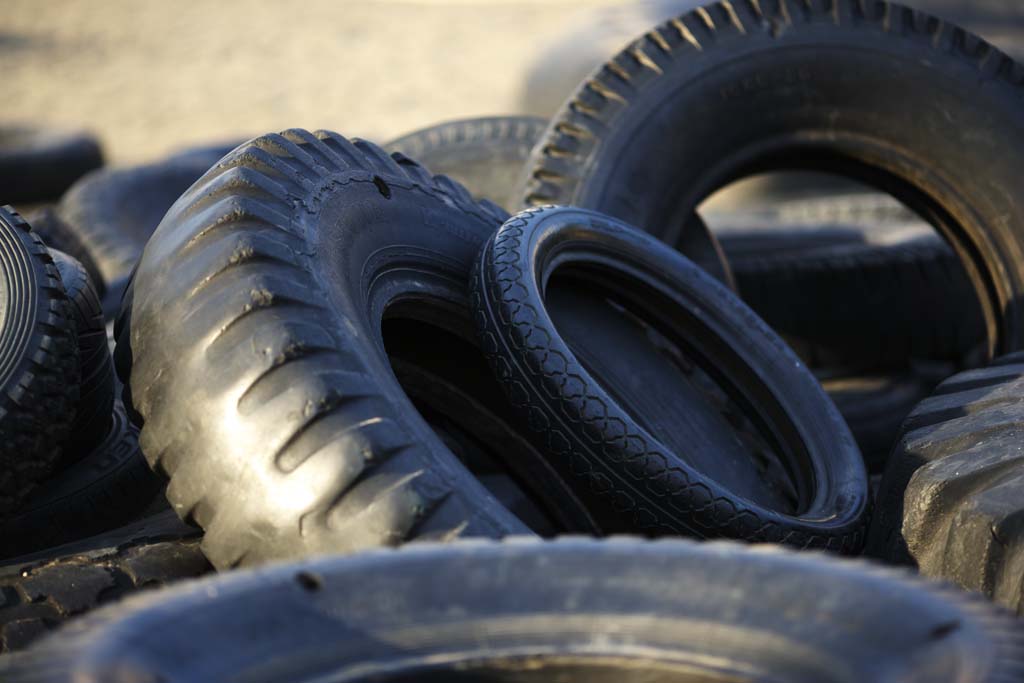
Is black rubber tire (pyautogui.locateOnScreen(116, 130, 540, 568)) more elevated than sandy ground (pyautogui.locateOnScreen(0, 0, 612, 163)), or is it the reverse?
black rubber tire (pyautogui.locateOnScreen(116, 130, 540, 568))

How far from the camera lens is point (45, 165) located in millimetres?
5816

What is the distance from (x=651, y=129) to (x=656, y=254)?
0.60 metres

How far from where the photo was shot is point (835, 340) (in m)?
3.78

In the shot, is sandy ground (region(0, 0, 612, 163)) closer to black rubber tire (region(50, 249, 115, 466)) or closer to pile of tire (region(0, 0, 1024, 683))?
pile of tire (region(0, 0, 1024, 683))

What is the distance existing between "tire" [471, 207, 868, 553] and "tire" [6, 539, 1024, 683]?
754 mm

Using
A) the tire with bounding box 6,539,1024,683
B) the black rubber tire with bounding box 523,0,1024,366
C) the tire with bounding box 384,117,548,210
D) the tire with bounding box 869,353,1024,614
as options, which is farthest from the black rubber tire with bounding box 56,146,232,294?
the tire with bounding box 6,539,1024,683

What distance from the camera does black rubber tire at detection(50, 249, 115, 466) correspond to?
224cm

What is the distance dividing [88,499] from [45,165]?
3.83m

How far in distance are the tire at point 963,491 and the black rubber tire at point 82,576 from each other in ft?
3.44

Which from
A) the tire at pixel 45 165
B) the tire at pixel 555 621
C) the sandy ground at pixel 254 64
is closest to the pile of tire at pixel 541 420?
the tire at pixel 555 621

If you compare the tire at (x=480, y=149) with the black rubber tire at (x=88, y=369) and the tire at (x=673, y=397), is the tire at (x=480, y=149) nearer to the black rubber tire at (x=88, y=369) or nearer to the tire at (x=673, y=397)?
the tire at (x=673, y=397)

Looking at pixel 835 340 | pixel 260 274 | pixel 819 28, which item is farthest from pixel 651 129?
pixel 260 274

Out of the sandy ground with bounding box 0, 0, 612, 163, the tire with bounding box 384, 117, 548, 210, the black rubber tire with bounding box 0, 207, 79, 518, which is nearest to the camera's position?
the black rubber tire with bounding box 0, 207, 79, 518

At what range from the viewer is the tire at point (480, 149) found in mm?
3828
